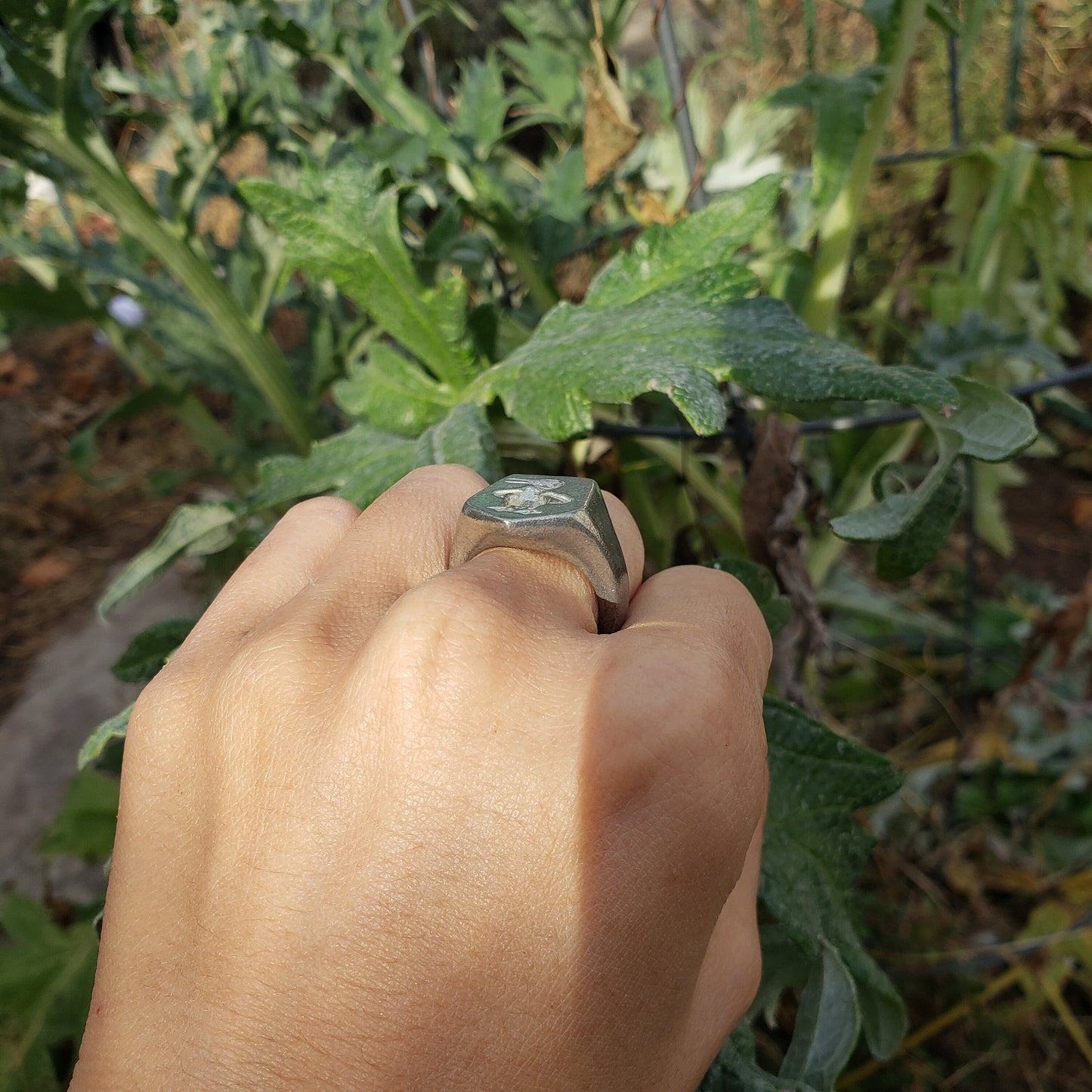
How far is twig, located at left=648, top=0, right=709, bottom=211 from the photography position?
29.0 inches

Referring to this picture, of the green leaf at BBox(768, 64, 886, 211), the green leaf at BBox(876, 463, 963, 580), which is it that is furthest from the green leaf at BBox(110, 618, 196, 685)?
the green leaf at BBox(768, 64, 886, 211)

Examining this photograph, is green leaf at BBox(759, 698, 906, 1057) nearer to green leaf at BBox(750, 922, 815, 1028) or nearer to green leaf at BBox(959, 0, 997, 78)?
green leaf at BBox(750, 922, 815, 1028)

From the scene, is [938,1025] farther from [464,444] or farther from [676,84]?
[676,84]

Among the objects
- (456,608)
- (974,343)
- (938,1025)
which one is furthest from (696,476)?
(938,1025)

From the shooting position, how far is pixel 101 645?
2072 mm

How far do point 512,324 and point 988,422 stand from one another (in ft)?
1.66

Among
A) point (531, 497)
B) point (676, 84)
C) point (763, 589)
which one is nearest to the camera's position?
point (531, 497)

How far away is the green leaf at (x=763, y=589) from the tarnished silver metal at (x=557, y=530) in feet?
0.73

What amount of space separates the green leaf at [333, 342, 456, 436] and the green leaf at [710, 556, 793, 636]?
1.00ft

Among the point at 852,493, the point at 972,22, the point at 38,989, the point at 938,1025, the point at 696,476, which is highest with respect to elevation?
A: the point at 972,22

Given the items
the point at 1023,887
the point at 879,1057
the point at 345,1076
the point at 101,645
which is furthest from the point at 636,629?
the point at 101,645

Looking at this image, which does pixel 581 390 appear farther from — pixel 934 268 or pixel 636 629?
pixel 934 268

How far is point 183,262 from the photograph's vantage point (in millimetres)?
991

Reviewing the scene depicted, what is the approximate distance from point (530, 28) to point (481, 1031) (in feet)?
4.69
